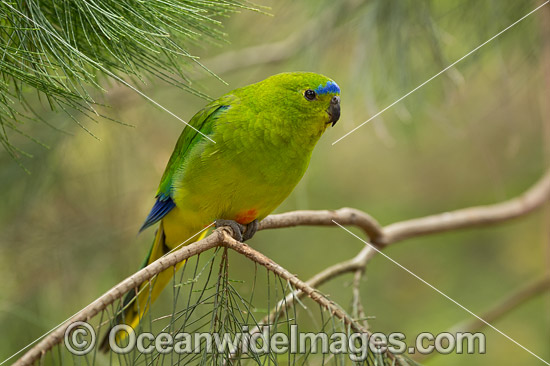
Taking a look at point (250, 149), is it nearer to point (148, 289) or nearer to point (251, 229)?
point (251, 229)

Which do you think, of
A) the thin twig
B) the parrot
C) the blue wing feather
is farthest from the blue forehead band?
the blue wing feather

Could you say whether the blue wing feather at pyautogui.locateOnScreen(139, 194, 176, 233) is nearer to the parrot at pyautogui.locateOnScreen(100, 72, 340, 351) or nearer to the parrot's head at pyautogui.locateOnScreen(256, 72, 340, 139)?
the parrot at pyautogui.locateOnScreen(100, 72, 340, 351)

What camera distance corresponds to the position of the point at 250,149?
135 cm

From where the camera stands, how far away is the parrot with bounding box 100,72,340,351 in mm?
1358

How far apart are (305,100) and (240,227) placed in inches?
13.5

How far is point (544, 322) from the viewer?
2.82m

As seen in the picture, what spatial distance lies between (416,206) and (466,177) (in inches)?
15.9

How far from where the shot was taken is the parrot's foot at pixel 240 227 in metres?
1.38

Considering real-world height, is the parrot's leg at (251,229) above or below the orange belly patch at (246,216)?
above

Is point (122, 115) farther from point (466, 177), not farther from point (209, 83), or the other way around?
point (466, 177)

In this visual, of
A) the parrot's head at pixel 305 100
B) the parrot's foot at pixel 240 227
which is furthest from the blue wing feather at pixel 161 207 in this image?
the parrot's head at pixel 305 100

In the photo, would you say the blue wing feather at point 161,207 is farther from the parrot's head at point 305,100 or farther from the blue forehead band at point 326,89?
the blue forehead band at point 326,89

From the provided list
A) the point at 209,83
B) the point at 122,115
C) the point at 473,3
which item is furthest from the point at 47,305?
the point at 473,3

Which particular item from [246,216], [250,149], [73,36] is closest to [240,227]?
[246,216]
